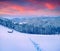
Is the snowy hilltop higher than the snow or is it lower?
higher

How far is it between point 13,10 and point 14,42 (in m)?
0.33

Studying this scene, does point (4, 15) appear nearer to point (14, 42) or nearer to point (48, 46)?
point (14, 42)

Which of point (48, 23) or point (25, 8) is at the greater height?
point (25, 8)

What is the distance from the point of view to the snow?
5.24 ft

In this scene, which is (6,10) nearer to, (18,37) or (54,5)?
(18,37)

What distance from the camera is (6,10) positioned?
167cm

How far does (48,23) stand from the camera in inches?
64.6

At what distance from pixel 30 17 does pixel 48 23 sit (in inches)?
7.6

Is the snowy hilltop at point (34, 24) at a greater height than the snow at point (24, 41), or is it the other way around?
the snowy hilltop at point (34, 24)

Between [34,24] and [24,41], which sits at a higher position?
[34,24]

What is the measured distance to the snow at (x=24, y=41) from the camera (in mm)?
1598

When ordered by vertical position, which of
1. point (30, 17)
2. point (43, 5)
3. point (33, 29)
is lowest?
point (33, 29)

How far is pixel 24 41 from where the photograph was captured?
63.9 inches

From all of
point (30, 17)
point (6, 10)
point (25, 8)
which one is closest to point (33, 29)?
point (30, 17)
